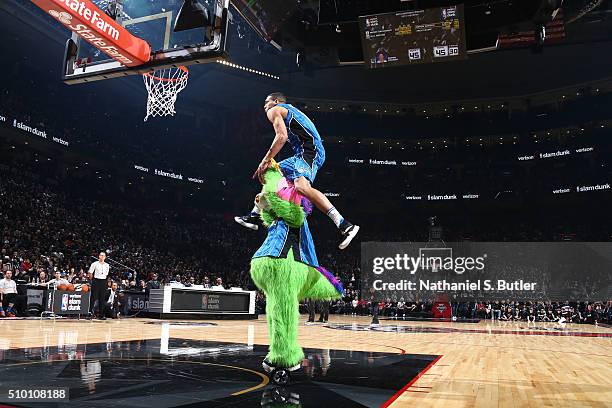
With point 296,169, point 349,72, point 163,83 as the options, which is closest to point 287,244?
point 296,169

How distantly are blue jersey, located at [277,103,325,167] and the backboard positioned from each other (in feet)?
13.1

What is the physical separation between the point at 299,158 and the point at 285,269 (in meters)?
1.01

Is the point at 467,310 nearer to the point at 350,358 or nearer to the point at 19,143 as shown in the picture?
the point at 350,358

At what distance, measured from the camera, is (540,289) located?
23578 millimetres

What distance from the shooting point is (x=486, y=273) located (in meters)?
23.0

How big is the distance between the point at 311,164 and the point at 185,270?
25315 mm

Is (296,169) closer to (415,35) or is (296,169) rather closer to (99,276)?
(99,276)

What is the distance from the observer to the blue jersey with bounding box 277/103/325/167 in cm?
421

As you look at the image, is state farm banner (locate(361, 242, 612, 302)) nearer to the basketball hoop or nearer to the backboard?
the basketball hoop

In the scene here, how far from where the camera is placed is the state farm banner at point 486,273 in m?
22.7

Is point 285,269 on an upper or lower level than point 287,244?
lower

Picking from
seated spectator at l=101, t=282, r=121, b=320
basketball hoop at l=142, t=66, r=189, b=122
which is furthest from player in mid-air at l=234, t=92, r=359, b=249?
seated spectator at l=101, t=282, r=121, b=320

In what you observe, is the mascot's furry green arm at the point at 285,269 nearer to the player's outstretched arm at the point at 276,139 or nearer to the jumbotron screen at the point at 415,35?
the player's outstretched arm at the point at 276,139

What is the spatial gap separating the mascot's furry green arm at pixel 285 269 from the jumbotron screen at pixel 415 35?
10.0m
